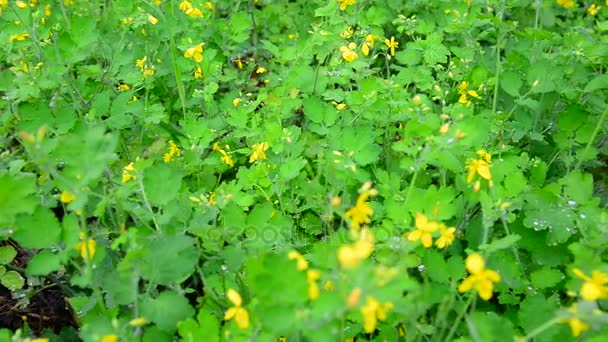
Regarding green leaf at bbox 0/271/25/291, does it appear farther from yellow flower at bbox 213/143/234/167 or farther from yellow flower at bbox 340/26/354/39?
yellow flower at bbox 340/26/354/39

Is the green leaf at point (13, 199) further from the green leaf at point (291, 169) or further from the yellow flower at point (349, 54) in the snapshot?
the yellow flower at point (349, 54)

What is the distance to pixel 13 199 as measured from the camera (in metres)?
1.92

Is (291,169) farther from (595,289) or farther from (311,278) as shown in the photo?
(595,289)

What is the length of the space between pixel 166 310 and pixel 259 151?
917 millimetres

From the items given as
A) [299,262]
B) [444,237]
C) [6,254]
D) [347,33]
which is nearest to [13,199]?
[6,254]

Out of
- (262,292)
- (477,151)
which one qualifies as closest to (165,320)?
(262,292)

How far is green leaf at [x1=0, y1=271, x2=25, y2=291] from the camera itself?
2387 mm

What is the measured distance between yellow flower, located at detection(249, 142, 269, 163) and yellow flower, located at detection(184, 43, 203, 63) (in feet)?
1.85

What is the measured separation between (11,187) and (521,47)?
8.26ft

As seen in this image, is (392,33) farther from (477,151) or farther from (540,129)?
(477,151)

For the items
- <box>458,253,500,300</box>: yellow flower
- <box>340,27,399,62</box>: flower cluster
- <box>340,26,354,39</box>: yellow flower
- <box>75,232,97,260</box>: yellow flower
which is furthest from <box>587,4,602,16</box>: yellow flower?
<box>75,232,97,260</box>: yellow flower

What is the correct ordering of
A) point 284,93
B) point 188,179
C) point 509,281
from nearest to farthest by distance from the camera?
point 509,281, point 188,179, point 284,93

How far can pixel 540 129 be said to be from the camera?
3.01 m

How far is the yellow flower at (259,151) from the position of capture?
2664mm
